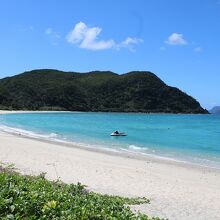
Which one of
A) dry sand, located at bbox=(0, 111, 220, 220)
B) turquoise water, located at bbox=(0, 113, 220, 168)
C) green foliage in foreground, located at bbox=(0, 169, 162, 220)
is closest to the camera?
green foliage in foreground, located at bbox=(0, 169, 162, 220)

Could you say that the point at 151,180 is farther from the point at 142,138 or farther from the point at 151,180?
the point at 142,138

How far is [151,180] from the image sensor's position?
16125mm

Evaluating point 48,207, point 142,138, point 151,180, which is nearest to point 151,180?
point 151,180

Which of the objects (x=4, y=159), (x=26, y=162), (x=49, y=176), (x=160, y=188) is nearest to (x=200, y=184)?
(x=160, y=188)

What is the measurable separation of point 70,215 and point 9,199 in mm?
925

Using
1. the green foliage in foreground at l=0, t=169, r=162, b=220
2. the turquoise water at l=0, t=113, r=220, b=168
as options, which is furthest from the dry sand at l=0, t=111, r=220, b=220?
the turquoise water at l=0, t=113, r=220, b=168

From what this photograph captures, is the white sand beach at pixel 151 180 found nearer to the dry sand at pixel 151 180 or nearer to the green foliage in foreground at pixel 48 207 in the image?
the dry sand at pixel 151 180

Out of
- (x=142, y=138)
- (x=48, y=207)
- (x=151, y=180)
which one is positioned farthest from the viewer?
(x=142, y=138)

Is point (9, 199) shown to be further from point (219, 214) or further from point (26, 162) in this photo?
point (26, 162)

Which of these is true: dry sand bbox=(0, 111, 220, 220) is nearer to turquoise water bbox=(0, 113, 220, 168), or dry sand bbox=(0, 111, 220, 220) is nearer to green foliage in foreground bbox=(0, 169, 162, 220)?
green foliage in foreground bbox=(0, 169, 162, 220)

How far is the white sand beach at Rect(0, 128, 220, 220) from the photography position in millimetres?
11416

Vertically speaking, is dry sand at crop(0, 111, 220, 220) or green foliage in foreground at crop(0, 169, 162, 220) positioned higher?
green foliage in foreground at crop(0, 169, 162, 220)

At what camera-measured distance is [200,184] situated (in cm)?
1641

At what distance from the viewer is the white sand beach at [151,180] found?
37.5 ft
